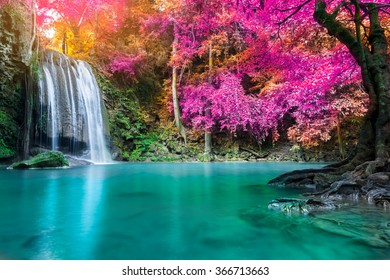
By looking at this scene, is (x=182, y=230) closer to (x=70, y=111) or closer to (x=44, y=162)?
(x=44, y=162)

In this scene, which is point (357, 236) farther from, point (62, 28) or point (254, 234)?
point (62, 28)

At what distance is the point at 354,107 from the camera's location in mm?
10375

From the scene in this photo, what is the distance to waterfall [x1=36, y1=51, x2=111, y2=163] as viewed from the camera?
9938 mm

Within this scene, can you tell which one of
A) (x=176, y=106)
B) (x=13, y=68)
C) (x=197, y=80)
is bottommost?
(x=176, y=106)

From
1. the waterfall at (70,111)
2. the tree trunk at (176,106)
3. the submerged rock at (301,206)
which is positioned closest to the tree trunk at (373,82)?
the submerged rock at (301,206)

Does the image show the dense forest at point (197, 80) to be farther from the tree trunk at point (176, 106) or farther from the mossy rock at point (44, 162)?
the mossy rock at point (44, 162)

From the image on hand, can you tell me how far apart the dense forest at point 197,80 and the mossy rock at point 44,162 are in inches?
48.1

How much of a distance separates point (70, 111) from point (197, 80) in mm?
6212

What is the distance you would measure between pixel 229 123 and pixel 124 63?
6.01 metres

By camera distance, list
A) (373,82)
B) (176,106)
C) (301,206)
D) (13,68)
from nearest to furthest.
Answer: (301,206) < (373,82) < (13,68) < (176,106)

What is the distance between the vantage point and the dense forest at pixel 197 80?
9.09m

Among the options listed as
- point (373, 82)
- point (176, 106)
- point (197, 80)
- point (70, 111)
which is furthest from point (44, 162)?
point (373, 82)

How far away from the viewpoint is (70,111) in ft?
35.1

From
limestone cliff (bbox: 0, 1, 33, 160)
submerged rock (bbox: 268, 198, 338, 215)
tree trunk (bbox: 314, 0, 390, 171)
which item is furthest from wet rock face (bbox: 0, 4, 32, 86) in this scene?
submerged rock (bbox: 268, 198, 338, 215)
